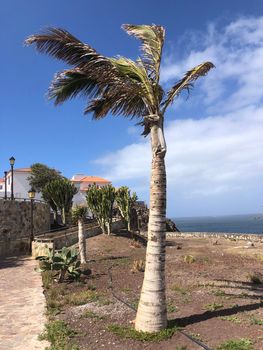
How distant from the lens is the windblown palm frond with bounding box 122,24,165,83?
A: 33.0 feet

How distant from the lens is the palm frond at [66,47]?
10.1m

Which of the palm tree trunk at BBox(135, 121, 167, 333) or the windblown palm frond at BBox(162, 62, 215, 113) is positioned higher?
the windblown palm frond at BBox(162, 62, 215, 113)

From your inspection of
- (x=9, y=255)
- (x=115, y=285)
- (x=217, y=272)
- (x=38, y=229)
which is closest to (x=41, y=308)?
(x=115, y=285)

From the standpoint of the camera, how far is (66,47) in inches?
405

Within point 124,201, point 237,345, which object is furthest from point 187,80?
point 124,201

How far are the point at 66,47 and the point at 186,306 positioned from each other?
24.1 feet

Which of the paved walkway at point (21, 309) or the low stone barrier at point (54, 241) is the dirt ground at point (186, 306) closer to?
the paved walkway at point (21, 309)

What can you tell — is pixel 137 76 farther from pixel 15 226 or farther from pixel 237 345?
pixel 15 226

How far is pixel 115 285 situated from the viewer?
1479 centimetres

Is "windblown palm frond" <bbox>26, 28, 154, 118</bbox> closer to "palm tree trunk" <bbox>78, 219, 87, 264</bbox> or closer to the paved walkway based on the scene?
the paved walkway

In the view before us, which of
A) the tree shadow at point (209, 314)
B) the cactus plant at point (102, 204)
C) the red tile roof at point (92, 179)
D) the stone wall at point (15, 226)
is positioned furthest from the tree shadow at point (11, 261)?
the red tile roof at point (92, 179)

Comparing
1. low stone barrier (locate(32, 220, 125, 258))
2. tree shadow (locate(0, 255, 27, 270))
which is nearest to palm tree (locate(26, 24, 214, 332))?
tree shadow (locate(0, 255, 27, 270))

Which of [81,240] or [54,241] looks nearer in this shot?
[81,240]

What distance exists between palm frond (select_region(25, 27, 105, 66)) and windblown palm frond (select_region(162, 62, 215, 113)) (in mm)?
1867
